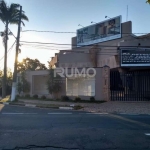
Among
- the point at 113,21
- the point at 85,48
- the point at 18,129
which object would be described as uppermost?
the point at 113,21

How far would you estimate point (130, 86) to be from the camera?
18688 millimetres

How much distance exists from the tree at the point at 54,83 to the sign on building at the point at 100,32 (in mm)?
17962

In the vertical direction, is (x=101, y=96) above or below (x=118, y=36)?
below

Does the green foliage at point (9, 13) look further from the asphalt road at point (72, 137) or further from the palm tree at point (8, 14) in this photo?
the asphalt road at point (72, 137)

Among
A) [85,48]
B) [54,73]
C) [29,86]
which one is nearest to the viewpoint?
[54,73]

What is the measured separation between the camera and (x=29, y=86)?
23453 millimetres

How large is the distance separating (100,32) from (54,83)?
20393 millimetres

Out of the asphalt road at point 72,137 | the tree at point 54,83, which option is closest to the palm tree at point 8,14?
the tree at point 54,83

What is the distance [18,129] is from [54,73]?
13267 mm

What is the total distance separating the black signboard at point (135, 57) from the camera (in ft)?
68.0

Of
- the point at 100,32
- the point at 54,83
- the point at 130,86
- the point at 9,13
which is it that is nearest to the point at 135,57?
the point at 130,86

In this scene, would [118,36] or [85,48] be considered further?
[85,48]

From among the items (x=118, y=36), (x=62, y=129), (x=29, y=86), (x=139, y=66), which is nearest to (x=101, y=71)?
(x=139, y=66)

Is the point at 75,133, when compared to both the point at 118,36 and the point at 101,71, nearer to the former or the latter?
the point at 101,71
